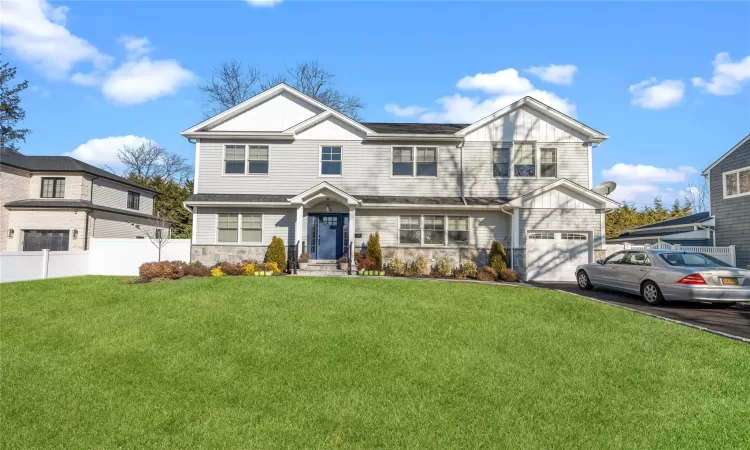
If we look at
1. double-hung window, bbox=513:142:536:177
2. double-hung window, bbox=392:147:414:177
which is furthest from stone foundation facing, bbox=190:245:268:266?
double-hung window, bbox=513:142:536:177

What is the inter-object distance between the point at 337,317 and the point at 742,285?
9713mm

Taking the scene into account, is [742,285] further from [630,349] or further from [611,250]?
[611,250]

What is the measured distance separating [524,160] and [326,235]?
9.71 metres

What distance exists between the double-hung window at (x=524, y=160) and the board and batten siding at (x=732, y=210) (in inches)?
362

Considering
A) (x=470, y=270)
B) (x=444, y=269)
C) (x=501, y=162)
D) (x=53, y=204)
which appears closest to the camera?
(x=470, y=270)

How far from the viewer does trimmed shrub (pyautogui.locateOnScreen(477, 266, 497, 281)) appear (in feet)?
52.0

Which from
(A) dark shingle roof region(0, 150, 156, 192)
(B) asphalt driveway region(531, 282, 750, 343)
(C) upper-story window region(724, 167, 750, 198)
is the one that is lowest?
(B) asphalt driveway region(531, 282, 750, 343)

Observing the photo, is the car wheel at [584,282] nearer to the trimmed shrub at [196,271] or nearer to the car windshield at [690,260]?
the car windshield at [690,260]

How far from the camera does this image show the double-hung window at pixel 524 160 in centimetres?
1841

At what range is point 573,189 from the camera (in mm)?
16531

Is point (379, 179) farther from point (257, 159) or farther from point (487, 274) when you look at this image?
point (487, 274)

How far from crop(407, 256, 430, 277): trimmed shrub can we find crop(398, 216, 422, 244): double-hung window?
1205 millimetres

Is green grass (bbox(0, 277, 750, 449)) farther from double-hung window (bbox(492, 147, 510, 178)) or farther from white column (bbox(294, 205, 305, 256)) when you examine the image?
double-hung window (bbox(492, 147, 510, 178))

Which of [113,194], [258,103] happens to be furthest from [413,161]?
[113,194]
